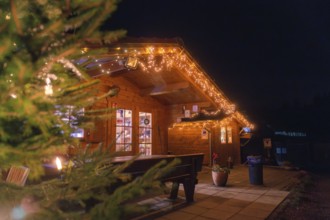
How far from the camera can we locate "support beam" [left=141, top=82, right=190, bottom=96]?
946cm

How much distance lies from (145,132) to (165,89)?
90.9 inches

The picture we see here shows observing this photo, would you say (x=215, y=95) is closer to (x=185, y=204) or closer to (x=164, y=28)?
(x=185, y=204)

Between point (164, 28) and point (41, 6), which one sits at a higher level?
point (164, 28)

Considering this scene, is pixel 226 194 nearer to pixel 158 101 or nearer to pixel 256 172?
pixel 256 172

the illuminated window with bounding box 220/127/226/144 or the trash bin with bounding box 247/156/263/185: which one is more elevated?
the illuminated window with bounding box 220/127/226/144

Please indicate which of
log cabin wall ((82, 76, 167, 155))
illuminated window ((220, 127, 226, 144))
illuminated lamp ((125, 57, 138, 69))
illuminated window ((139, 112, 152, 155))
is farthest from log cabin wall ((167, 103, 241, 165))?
illuminated lamp ((125, 57, 138, 69))

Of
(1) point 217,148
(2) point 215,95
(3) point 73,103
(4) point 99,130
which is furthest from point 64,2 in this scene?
(1) point 217,148

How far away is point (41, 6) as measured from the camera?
4.71ft

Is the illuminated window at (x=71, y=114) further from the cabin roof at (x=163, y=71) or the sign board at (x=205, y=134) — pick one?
the sign board at (x=205, y=134)

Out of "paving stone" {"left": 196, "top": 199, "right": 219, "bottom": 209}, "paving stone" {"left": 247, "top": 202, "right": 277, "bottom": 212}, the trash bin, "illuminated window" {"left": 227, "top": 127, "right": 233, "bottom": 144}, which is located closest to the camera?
"paving stone" {"left": 247, "top": 202, "right": 277, "bottom": 212}

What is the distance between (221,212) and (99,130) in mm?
5241

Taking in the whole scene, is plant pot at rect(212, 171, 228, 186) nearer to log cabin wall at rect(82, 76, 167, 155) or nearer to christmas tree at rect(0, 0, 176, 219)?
log cabin wall at rect(82, 76, 167, 155)

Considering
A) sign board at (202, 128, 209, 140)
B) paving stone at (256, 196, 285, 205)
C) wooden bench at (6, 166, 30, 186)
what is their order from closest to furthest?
1. wooden bench at (6, 166, 30, 186)
2. paving stone at (256, 196, 285, 205)
3. sign board at (202, 128, 209, 140)

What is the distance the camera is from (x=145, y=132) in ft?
35.3
